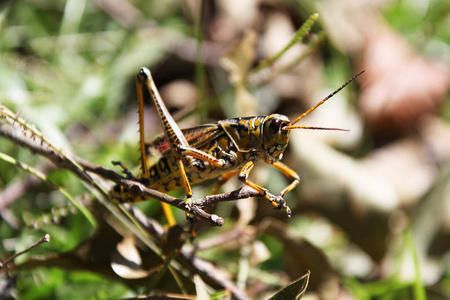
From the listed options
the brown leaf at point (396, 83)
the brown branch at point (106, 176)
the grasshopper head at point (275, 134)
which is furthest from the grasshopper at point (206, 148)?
the brown leaf at point (396, 83)

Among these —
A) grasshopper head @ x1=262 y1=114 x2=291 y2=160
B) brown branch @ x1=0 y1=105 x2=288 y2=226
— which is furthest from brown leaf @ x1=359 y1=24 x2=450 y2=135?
brown branch @ x1=0 y1=105 x2=288 y2=226

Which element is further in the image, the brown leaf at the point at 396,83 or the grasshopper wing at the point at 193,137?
the brown leaf at the point at 396,83

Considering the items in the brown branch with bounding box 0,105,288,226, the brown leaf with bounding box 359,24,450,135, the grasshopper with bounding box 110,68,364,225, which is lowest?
the brown branch with bounding box 0,105,288,226

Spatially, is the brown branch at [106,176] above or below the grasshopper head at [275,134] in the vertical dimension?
below

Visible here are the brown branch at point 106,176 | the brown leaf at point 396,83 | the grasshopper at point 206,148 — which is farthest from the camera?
the brown leaf at point 396,83

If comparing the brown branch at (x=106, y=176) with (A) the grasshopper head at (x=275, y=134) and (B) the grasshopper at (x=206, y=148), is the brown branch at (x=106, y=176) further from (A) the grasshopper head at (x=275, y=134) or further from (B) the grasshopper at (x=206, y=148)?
(A) the grasshopper head at (x=275, y=134)

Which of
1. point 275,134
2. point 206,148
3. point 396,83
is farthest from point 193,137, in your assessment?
point 396,83

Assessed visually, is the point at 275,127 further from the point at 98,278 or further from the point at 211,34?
the point at 211,34

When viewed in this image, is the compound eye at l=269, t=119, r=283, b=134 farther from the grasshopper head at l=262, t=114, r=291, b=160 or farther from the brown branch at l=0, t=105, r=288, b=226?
the brown branch at l=0, t=105, r=288, b=226

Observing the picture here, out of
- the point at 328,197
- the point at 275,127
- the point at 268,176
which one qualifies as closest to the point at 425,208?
the point at 328,197
